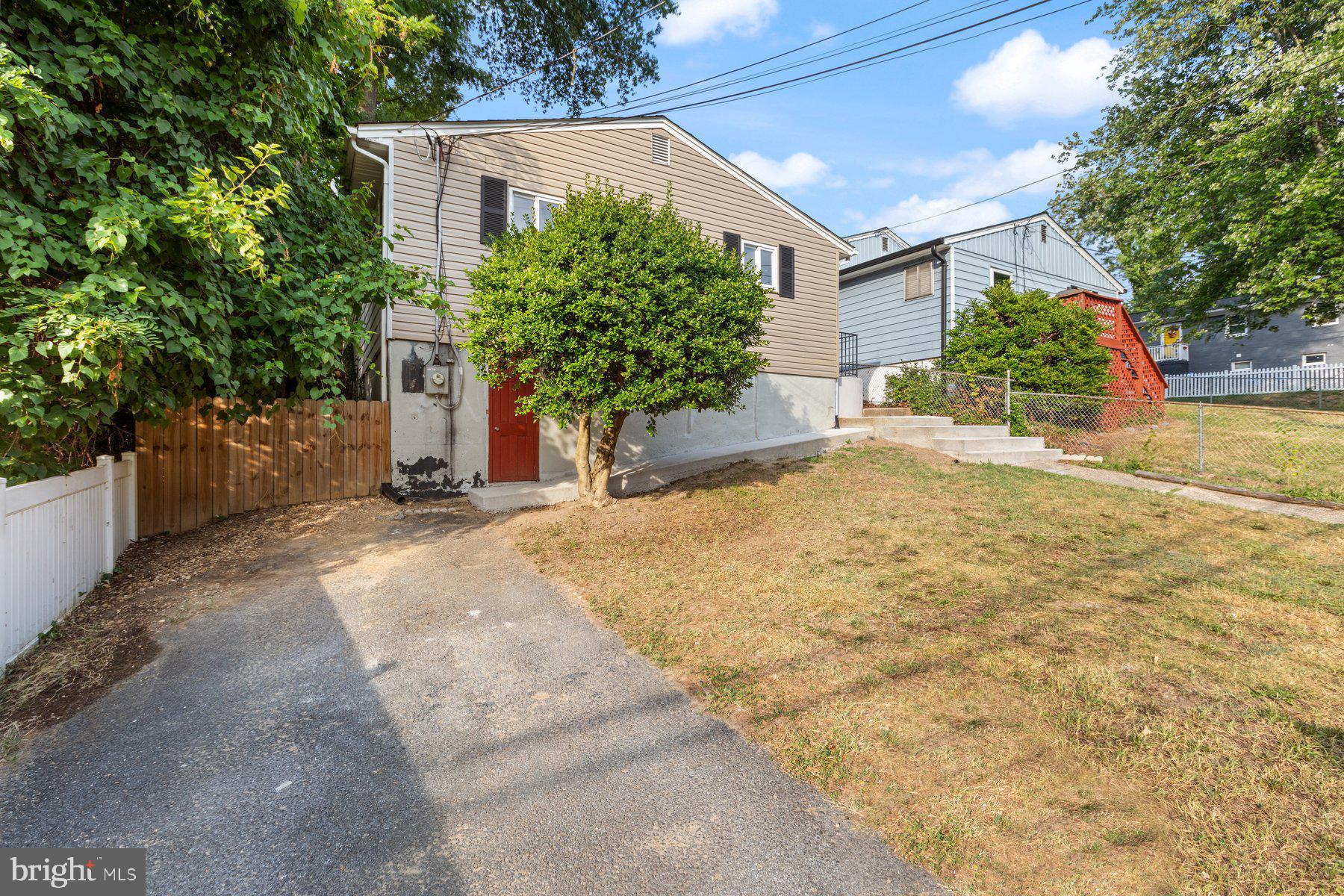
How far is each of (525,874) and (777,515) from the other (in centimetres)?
550

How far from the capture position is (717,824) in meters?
2.53

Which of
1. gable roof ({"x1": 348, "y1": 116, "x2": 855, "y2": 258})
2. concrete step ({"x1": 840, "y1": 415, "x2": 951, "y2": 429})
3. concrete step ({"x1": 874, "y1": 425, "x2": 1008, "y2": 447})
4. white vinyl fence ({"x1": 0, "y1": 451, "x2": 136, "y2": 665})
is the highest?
gable roof ({"x1": 348, "y1": 116, "x2": 855, "y2": 258})

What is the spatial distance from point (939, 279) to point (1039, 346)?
4820mm

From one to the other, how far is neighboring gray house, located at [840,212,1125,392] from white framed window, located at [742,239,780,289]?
4.22m

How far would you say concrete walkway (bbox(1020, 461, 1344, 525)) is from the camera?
734 centimetres

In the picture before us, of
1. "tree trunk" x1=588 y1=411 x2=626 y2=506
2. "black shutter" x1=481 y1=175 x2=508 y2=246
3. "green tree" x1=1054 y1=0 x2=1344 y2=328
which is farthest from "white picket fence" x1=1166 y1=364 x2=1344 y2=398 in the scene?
"black shutter" x1=481 y1=175 x2=508 y2=246

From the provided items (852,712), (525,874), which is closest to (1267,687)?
(852,712)

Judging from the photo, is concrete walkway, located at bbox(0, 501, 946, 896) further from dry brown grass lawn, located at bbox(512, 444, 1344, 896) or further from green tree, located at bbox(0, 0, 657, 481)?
green tree, located at bbox(0, 0, 657, 481)

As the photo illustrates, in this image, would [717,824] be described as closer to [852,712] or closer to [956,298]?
[852,712]

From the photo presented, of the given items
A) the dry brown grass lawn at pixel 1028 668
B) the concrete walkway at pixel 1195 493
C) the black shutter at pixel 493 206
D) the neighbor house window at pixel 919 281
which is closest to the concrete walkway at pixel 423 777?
the dry brown grass lawn at pixel 1028 668

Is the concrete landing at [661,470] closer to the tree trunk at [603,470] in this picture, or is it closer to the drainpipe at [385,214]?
the tree trunk at [603,470]

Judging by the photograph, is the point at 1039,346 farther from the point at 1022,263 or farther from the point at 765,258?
the point at 1022,263

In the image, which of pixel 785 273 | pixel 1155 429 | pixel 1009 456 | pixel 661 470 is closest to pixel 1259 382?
pixel 1155 429

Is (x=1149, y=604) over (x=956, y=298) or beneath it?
beneath
